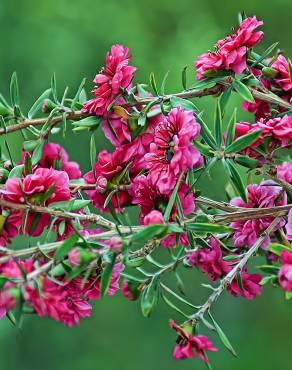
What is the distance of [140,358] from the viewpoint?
11.3ft

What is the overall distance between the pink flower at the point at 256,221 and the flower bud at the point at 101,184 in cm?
16

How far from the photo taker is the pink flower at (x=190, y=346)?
79 cm

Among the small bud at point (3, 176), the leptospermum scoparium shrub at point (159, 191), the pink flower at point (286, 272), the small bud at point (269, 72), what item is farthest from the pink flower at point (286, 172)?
the small bud at point (3, 176)

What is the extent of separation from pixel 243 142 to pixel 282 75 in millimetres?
148

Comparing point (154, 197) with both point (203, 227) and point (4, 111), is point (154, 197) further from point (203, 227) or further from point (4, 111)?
point (4, 111)

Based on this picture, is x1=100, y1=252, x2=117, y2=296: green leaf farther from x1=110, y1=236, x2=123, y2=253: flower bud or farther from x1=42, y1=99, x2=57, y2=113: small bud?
x1=42, y1=99, x2=57, y2=113: small bud

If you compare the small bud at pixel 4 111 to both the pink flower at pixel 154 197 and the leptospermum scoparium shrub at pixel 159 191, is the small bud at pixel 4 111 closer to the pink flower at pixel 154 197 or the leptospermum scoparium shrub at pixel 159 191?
the leptospermum scoparium shrub at pixel 159 191

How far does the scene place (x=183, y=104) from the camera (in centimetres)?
88

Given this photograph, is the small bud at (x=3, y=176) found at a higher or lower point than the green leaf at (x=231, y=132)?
lower

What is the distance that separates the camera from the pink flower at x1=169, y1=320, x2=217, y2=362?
2.58 feet

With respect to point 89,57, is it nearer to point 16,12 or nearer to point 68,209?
point 16,12

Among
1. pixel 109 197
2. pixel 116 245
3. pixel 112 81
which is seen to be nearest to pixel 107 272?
pixel 116 245

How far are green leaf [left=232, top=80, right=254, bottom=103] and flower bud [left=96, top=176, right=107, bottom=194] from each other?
176 millimetres

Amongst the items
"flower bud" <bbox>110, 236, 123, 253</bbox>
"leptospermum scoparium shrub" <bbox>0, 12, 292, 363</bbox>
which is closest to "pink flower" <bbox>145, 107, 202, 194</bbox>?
"leptospermum scoparium shrub" <bbox>0, 12, 292, 363</bbox>
